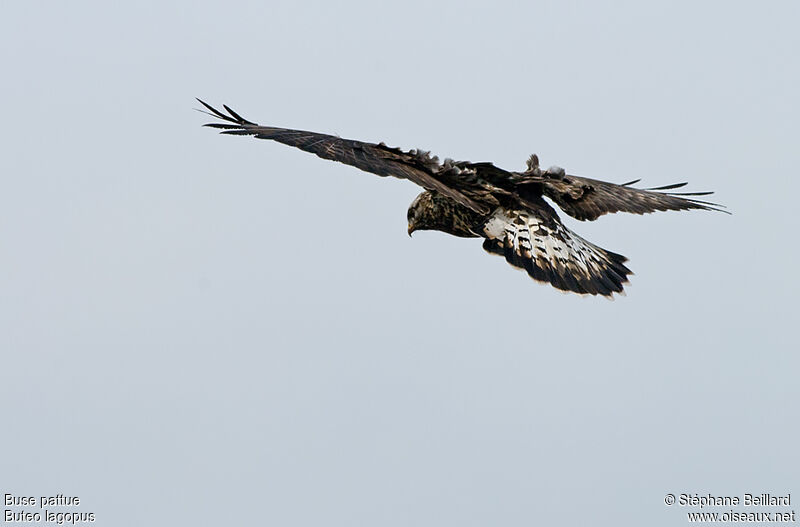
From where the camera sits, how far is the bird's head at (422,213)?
14.1 meters

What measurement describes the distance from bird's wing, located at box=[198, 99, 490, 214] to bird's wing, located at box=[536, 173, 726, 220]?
136cm

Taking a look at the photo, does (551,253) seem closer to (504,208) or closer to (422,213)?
(504,208)

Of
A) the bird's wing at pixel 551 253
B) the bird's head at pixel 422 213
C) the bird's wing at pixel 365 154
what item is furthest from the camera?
the bird's head at pixel 422 213

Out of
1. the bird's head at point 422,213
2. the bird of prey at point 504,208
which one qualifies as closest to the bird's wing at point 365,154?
the bird of prey at point 504,208

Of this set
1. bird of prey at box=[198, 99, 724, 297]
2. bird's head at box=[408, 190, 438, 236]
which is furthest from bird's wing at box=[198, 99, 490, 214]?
bird's head at box=[408, 190, 438, 236]

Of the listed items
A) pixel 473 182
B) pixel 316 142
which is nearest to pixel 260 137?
pixel 316 142

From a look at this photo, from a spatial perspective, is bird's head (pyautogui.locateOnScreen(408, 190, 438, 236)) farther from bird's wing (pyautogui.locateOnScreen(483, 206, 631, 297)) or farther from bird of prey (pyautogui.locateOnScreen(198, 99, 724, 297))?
bird's wing (pyautogui.locateOnScreen(483, 206, 631, 297))

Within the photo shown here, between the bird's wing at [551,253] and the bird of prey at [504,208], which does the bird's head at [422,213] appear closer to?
the bird of prey at [504,208]

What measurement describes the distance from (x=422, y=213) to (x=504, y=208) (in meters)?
1.04

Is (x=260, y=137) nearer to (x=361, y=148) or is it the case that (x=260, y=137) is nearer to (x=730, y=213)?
(x=361, y=148)

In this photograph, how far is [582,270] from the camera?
13.4 meters

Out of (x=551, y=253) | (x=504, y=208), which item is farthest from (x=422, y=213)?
(x=551, y=253)

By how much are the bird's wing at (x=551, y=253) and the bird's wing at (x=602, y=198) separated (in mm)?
647

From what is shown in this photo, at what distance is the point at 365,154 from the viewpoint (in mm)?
12211
